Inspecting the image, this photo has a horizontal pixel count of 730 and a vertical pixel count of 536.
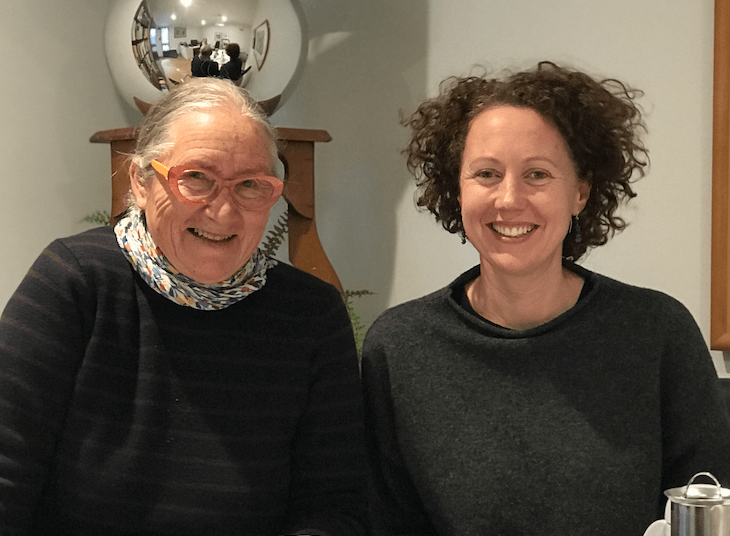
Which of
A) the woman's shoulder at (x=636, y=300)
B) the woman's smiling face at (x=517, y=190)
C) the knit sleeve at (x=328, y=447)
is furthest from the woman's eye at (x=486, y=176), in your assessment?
the knit sleeve at (x=328, y=447)

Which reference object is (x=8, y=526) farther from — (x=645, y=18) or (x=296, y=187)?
(x=645, y=18)

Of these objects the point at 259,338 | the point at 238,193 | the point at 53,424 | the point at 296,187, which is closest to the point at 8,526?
the point at 53,424

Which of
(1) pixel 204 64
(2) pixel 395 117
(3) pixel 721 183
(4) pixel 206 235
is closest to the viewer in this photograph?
(4) pixel 206 235

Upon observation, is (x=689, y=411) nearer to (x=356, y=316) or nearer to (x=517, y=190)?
(x=517, y=190)

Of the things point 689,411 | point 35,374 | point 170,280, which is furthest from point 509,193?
point 35,374

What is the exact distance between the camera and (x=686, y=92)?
6.74ft

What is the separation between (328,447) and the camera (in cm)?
148

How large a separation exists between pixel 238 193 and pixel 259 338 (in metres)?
0.25

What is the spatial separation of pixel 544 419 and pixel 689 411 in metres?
0.24

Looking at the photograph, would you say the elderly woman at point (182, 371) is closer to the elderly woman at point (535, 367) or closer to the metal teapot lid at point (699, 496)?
the elderly woman at point (535, 367)

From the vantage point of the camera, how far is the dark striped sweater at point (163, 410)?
1.32m

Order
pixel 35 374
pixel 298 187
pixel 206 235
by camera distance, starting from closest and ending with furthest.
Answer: pixel 35 374
pixel 206 235
pixel 298 187

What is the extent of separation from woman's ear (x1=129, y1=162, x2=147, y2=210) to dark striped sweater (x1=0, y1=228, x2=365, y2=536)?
84 millimetres

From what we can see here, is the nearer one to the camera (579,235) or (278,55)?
(579,235)
